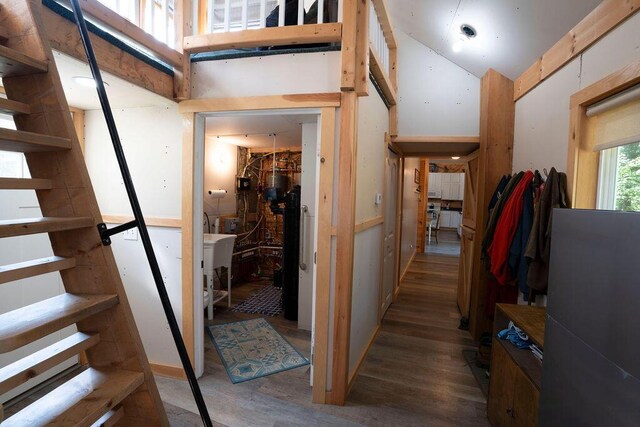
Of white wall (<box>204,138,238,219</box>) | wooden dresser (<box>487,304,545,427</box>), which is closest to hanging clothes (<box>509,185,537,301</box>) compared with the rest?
wooden dresser (<box>487,304,545,427</box>)

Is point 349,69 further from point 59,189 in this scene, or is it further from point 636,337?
point 636,337

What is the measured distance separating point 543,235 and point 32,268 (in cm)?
253

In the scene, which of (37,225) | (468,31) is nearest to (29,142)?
(37,225)

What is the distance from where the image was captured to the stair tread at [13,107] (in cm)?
87

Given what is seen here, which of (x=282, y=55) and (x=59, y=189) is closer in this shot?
(x=59, y=189)

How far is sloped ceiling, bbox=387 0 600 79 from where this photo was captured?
74.5 inches

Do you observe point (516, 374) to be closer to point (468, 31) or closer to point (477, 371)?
point (477, 371)

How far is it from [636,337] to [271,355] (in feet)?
8.41

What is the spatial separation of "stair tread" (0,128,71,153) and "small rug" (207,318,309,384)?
2.09 m

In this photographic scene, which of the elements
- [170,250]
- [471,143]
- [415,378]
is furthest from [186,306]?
[471,143]

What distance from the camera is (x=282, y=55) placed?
A: 2.04 meters

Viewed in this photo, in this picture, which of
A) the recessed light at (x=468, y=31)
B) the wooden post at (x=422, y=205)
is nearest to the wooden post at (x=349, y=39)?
the recessed light at (x=468, y=31)

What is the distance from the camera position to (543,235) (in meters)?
1.90

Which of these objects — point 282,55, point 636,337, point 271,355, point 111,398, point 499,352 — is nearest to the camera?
point 636,337
